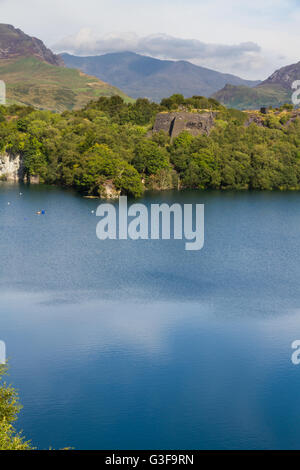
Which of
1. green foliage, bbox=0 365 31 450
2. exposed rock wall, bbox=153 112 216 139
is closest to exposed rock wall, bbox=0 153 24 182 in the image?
exposed rock wall, bbox=153 112 216 139

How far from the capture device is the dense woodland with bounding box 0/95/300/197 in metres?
91.4

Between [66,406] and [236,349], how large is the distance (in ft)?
36.3

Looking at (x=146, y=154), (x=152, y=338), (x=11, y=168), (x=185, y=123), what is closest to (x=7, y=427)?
(x=152, y=338)

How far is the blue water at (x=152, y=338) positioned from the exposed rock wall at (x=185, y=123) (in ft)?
180

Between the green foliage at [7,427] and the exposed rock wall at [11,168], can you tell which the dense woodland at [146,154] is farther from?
the green foliage at [7,427]

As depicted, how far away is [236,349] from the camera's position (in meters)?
33.3

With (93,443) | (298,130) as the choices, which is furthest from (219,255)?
(298,130)

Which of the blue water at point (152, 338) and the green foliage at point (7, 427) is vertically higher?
the blue water at point (152, 338)

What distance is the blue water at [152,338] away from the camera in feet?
84.6

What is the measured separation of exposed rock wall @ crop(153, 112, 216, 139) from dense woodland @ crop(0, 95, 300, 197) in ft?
7.71

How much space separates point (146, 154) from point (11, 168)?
Result: 2753 centimetres

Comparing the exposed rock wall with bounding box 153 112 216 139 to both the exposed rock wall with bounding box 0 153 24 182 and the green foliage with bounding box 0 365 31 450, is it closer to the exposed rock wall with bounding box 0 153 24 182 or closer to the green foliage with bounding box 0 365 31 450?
the exposed rock wall with bounding box 0 153 24 182

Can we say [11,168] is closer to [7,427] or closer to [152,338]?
[152,338]

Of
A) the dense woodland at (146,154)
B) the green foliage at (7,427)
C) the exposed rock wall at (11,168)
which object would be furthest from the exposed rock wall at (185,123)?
the green foliage at (7,427)
